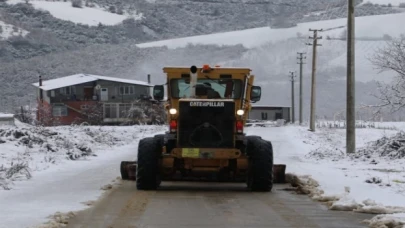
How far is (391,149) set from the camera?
84.1 ft

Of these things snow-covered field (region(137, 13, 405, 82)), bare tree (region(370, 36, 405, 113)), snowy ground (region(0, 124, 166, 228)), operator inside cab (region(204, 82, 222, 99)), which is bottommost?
snowy ground (region(0, 124, 166, 228))

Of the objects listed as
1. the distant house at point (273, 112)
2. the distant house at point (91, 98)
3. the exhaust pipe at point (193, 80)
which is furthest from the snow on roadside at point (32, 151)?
the distant house at point (273, 112)

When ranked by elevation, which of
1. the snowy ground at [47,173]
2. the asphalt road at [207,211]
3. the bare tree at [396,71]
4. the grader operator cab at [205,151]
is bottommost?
the asphalt road at [207,211]

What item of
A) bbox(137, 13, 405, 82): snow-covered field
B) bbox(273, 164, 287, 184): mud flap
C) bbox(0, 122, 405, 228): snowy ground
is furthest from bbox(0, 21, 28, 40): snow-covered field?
bbox(273, 164, 287, 184): mud flap

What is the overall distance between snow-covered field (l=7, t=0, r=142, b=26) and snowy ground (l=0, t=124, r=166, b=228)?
13233cm

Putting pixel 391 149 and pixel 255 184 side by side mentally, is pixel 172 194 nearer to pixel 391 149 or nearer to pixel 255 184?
pixel 255 184

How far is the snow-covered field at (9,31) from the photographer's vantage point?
514 feet

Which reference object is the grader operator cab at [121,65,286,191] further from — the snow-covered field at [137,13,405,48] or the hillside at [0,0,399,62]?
the hillside at [0,0,399,62]

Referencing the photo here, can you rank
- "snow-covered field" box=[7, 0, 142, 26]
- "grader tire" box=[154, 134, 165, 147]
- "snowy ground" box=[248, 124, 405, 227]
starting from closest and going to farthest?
"snowy ground" box=[248, 124, 405, 227] < "grader tire" box=[154, 134, 165, 147] < "snow-covered field" box=[7, 0, 142, 26]

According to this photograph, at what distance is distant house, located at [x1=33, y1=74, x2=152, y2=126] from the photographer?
90.4m

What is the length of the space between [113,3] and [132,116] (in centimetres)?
11389

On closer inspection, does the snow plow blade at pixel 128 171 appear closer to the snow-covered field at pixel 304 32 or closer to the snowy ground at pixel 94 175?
the snowy ground at pixel 94 175

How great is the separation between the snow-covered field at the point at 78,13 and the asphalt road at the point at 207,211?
495 ft

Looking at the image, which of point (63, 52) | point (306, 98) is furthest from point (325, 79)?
point (63, 52)
